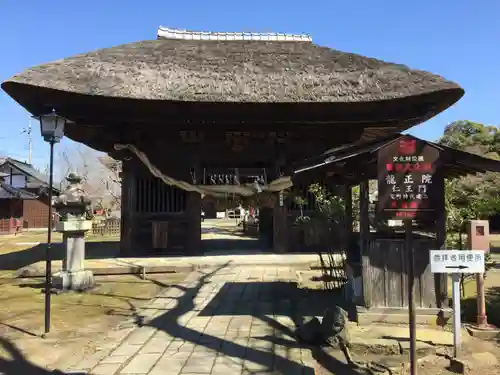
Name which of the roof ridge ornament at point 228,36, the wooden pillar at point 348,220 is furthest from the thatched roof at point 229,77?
the wooden pillar at point 348,220

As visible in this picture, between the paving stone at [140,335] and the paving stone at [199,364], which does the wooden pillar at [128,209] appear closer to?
the paving stone at [140,335]

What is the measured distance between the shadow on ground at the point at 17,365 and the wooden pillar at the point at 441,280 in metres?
4.73

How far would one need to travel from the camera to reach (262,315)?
6.57 m

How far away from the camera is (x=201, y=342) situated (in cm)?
522

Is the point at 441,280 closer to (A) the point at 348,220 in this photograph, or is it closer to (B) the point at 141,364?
(A) the point at 348,220

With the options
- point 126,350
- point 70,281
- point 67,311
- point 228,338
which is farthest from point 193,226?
point 126,350

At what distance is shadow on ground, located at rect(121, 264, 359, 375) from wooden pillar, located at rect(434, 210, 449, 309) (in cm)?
184

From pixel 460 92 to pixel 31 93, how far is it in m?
12.1

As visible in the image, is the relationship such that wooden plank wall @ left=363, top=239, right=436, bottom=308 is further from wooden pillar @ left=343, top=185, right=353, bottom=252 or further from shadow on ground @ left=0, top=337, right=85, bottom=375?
Result: shadow on ground @ left=0, top=337, right=85, bottom=375

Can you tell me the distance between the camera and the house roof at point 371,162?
498 cm

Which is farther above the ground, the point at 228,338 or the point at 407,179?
the point at 407,179

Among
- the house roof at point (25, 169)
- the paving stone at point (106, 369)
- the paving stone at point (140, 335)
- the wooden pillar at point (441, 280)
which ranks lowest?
the paving stone at point (140, 335)

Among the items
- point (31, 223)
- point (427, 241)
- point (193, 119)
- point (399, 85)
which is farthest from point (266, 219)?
point (31, 223)

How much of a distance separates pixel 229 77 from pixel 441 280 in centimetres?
867
